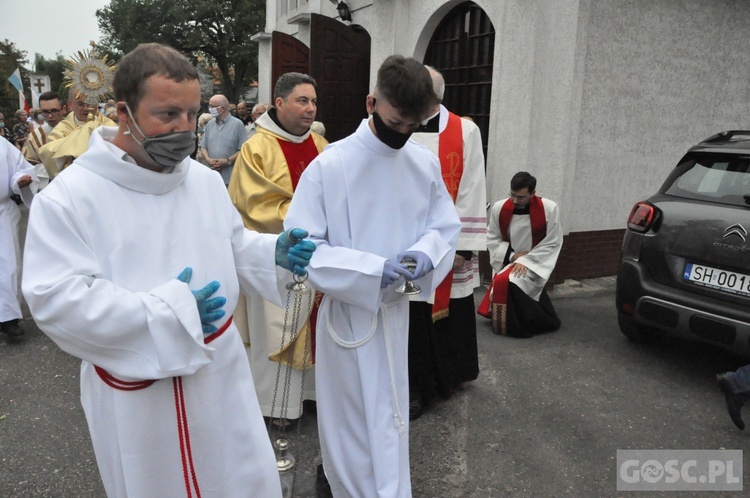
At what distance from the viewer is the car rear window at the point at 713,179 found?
4.38 meters

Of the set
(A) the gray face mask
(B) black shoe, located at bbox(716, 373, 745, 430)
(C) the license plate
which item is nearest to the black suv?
(C) the license plate

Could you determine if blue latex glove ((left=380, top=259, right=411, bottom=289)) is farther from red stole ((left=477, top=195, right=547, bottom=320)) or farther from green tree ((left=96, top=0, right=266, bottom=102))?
green tree ((left=96, top=0, right=266, bottom=102))

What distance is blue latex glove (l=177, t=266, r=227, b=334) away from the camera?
1803 mm

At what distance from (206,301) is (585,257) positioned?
6.21 m

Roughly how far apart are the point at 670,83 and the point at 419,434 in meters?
5.70

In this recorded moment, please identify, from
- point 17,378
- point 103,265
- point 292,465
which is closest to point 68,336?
point 103,265

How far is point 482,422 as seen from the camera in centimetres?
397

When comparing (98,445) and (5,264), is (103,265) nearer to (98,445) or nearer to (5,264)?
(98,445)

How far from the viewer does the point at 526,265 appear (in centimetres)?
548

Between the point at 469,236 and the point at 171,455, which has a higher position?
the point at 469,236

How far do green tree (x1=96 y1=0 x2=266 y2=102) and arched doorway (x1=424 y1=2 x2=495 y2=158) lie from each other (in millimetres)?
29556

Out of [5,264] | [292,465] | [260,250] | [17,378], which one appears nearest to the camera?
[260,250]

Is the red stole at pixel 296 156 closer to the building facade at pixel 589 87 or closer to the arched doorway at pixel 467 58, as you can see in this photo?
the building facade at pixel 589 87

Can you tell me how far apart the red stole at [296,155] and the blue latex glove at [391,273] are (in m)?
1.57
